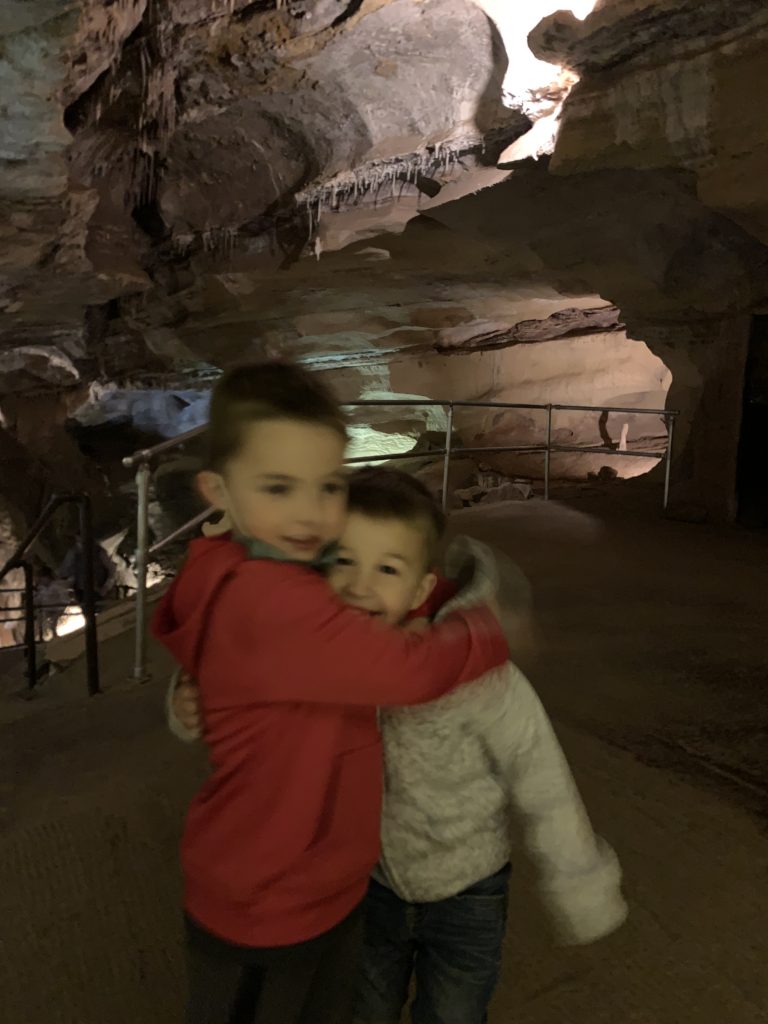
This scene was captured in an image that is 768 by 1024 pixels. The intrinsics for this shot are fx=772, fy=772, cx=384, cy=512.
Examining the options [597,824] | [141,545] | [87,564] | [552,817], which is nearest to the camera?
[552,817]

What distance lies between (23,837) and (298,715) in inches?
69.1

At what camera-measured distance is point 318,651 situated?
98 cm

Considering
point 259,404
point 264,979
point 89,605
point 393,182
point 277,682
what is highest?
point 393,182

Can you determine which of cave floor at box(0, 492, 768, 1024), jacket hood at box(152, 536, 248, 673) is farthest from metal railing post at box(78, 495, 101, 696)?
jacket hood at box(152, 536, 248, 673)

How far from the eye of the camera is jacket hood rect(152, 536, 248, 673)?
1.03 metres

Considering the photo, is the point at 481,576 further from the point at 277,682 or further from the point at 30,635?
the point at 30,635

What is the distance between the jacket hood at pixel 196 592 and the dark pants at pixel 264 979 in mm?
394

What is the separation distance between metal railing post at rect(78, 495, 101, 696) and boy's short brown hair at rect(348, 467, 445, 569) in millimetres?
2820

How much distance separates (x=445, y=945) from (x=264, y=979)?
0.36m

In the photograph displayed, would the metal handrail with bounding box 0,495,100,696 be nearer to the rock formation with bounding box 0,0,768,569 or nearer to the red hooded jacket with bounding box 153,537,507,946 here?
the red hooded jacket with bounding box 153,537,507,946

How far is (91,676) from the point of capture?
3.74m

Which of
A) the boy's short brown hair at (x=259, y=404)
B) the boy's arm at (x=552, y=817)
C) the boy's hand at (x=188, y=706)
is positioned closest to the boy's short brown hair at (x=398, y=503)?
the boy's short brown hair at (x=259, y=404)

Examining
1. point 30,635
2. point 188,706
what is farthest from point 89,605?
point 188,706

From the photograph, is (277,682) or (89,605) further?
(89,605)
